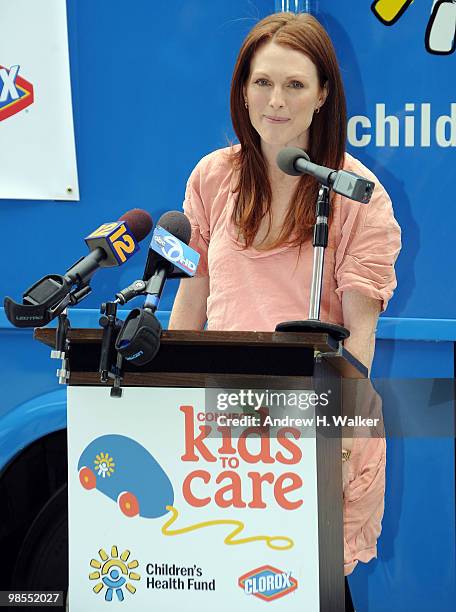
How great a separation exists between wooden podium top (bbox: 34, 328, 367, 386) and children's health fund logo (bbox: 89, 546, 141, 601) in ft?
1.17

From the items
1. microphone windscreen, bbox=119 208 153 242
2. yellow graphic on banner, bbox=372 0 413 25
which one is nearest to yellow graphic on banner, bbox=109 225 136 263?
microphone windscreen, bbox=119 208 153 242

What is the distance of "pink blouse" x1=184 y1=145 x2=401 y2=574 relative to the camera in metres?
2.64

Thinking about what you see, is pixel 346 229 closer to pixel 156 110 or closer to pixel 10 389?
pixel 156 110

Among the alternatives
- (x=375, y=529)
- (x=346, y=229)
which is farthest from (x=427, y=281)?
(x=375, y=529)

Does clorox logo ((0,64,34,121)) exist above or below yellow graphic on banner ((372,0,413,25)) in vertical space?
below

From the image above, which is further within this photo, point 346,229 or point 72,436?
point 346,229

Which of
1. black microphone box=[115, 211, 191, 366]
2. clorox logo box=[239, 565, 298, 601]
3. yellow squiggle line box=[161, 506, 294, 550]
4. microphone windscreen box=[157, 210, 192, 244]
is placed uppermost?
microphone windscreen box=[157, 210, 192, 244]

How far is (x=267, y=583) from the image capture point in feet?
6.84

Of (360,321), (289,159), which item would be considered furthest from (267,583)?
(289,159)

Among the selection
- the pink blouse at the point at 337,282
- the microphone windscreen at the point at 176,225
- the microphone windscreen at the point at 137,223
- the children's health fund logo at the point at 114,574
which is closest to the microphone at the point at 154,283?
the microphone windscreen at the point at 176,225

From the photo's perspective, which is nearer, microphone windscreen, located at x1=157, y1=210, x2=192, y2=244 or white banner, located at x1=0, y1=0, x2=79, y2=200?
microphone windscreen, located at x1=157, y1=210, x2=192, y2=244

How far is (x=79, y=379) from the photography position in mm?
2145

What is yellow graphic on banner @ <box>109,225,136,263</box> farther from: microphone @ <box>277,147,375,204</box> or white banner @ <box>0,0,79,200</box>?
white banner @ <box>0,0,79,200</box>

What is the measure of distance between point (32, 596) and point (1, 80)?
1.61 meters
